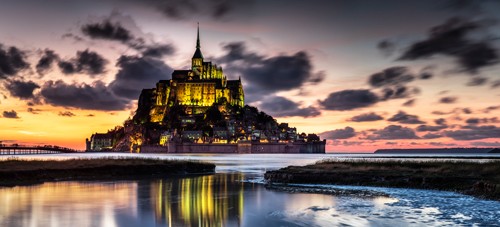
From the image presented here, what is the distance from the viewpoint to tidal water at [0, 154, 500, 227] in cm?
1520

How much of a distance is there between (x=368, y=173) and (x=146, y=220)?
18.6 m

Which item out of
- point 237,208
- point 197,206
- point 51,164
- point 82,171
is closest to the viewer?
point 237,208

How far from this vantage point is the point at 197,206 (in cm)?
1933

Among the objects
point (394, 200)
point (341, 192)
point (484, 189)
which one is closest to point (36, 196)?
point (341, 192)

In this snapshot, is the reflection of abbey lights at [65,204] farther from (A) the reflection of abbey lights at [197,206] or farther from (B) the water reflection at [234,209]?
(A) the reflection of abbey lights at [197,206]

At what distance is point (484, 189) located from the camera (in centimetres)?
2147

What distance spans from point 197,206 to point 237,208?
67.9 inches

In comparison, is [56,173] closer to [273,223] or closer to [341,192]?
[341,192]

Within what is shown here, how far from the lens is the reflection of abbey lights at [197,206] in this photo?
610 inches

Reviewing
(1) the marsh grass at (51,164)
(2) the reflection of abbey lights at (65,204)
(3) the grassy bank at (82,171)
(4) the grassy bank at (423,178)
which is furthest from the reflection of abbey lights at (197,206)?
(1) the marsh grass at (51,164)

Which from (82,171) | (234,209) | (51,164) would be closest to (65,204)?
(234,209)

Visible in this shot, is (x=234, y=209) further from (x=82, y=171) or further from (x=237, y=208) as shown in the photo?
(x=82, y=171)

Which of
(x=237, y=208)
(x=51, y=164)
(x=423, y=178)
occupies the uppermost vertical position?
(x=51, y=164)

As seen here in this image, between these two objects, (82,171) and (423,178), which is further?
(82,171)
